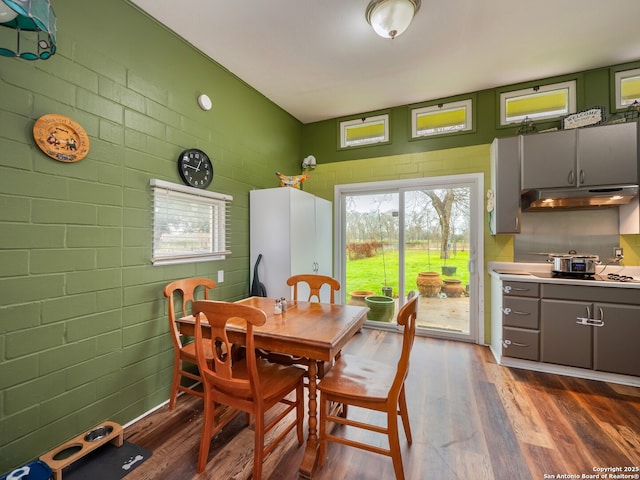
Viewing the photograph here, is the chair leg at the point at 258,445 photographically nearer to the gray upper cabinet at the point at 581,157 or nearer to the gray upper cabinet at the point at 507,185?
the gray upper cabinet at the point at 507,185

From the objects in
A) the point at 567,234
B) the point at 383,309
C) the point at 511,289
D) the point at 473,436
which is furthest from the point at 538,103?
the point at 473,436

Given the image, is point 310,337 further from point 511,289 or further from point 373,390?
point 511,289

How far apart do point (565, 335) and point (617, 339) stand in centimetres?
37

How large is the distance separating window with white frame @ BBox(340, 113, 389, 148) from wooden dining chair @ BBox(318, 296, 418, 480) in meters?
3.04

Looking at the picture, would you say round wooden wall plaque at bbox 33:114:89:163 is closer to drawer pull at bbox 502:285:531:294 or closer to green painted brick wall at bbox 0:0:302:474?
green painted brick wall at bbox 0:0:302:474

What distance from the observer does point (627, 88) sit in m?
2.93

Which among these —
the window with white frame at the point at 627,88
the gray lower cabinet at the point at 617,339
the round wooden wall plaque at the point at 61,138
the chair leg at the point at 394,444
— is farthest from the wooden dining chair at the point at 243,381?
the window with white frame at the point at 627,88

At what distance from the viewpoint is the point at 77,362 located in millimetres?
1752

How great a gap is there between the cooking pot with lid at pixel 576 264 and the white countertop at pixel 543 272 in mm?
143

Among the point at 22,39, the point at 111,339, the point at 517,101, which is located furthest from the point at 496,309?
the point at 22,39

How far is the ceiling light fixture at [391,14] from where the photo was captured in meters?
1.99

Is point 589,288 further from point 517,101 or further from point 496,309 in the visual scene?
point 517,101

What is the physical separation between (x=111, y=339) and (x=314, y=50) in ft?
9.72

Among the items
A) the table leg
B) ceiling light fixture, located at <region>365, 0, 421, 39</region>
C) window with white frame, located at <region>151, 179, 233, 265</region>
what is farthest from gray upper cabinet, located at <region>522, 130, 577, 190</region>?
window with white frame, located at <region>151, 179, 233, 265</region>
